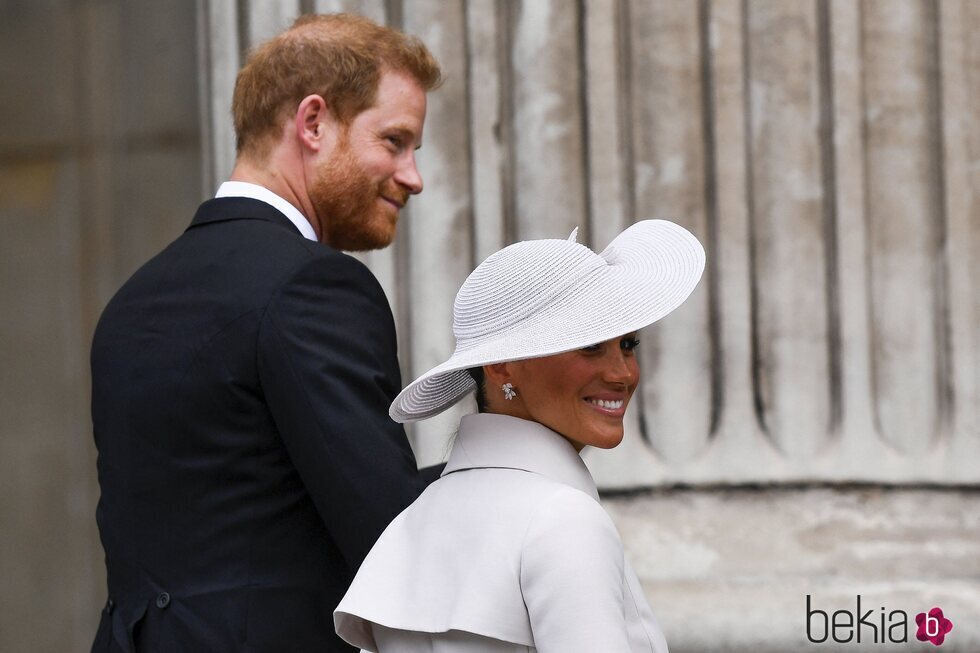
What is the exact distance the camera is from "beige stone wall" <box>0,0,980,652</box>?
2.85 metres

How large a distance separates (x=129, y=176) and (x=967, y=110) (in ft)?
6.98

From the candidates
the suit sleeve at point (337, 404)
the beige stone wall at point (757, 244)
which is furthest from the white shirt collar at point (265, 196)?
the beige stone wall at point (757, 244)

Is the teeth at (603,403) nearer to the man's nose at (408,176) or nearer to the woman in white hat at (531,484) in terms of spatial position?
the woman in white hat at (531,484)

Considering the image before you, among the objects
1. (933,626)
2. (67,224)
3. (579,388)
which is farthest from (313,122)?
(67,224)

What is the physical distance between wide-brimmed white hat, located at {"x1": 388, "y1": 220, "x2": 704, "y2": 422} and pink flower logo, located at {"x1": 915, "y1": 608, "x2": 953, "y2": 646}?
54.4 inches

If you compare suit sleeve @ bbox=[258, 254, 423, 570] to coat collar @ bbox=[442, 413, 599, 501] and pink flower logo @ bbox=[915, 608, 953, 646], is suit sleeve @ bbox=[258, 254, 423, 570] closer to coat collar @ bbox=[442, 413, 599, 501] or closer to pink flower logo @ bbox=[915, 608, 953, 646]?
coat collar @ bbox=[442, 413, 599, 501]

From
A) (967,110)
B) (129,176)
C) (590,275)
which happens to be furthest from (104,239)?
(590,275)

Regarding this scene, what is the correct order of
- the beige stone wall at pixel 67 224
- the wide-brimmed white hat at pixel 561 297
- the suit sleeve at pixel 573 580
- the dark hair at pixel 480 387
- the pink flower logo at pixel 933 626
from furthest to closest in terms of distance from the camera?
the beige stone wall at pixel 67 224
the pink flower logo at pixel 933 626
the dark hair at pixel 480 387
the wide-brimmed white hat at pixel 561 297
the suit sleeve at pixel 573 580

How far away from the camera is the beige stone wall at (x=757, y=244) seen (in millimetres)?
2854

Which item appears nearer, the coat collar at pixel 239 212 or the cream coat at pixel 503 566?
the cream coat at pixel 503 566

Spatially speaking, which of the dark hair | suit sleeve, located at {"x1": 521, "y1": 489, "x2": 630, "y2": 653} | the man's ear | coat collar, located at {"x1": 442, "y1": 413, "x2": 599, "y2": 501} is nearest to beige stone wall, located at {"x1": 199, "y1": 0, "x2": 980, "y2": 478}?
the man's ear

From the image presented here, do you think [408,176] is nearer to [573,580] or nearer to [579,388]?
[579,388]

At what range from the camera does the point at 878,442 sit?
2857 mm

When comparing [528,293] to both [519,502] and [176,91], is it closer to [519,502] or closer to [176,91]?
[519,502]
